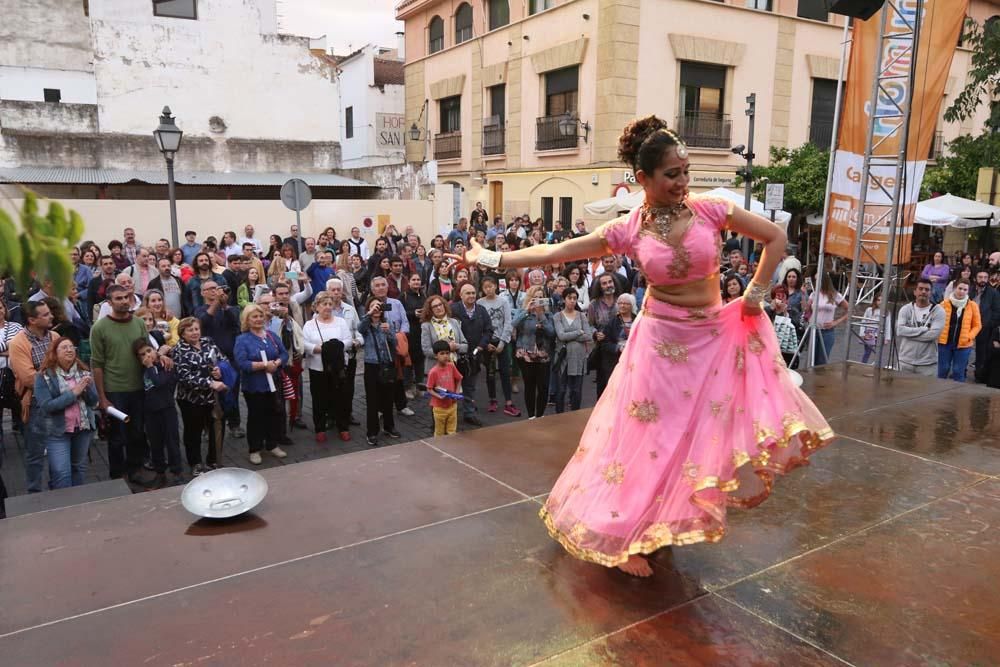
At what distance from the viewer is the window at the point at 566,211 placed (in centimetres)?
2145

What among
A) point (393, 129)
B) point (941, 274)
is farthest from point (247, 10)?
point (941, 274)

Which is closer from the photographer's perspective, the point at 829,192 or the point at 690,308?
the point at 690,308

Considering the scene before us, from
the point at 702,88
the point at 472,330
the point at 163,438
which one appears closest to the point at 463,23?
the point at 702,88

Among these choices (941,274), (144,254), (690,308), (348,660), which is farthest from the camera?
(941,274)

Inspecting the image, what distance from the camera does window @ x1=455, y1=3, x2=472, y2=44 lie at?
25.4m

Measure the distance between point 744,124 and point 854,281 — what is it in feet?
47.2

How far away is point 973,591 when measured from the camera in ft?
9.80

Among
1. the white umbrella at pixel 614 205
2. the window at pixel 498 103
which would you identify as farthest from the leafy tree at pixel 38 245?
the window at pixel 498 103

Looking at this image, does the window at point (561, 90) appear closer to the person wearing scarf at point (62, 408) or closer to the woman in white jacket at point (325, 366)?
the woman in white jacket at point (325, 366)

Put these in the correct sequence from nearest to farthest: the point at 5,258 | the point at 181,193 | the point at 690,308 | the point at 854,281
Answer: the point at 5,258 < the point at 690,308 < the point at 854,281 < the point at 181,193

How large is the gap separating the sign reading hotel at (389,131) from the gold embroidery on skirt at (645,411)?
95.2 ft

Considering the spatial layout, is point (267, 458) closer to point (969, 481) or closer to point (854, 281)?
point (969, 481)

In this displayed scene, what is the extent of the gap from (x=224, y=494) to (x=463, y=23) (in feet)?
81.2

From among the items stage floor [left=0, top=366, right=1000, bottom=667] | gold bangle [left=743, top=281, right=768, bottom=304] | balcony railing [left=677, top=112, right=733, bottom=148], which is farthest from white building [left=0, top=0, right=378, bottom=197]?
gold bangle [left=743, top=281, right=768, bottom=304]
